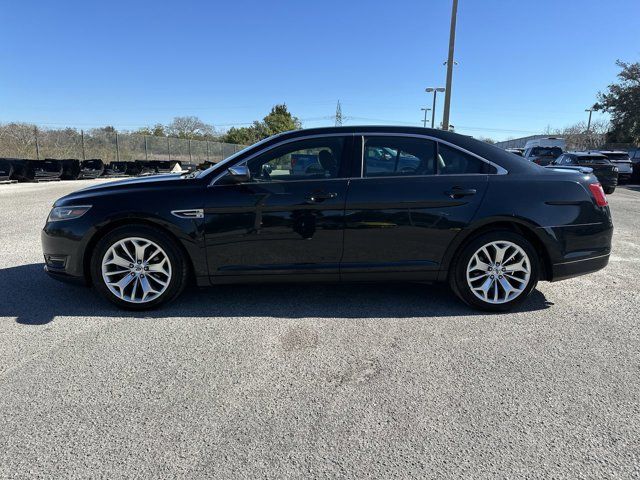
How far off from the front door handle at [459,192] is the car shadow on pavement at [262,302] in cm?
106

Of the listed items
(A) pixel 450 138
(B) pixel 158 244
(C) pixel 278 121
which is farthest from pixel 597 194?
(C) pixel 278 121

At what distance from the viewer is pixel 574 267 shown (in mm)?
4012

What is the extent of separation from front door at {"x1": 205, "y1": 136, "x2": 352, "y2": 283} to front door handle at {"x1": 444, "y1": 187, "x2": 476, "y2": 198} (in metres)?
0.93

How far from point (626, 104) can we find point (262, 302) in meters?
48.9

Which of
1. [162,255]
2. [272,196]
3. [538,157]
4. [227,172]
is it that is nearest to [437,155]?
[272,196]

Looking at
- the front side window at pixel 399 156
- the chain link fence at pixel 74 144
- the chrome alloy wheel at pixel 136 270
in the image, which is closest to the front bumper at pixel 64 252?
the chrome alloy wheel at pixel 136 270

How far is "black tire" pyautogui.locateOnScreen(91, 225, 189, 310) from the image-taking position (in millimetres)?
3850

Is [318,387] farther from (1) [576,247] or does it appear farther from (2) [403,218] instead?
(1) [576,247]

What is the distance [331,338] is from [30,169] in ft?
60.6

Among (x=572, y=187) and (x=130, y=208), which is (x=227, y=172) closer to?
(x=130, y=208)

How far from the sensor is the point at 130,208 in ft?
12.5

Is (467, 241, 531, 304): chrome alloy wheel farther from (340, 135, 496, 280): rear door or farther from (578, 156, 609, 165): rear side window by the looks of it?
(578, 156, 609, 165): rear side window

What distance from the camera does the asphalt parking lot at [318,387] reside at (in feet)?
6.96

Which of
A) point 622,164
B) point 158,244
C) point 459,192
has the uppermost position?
point 622,164
